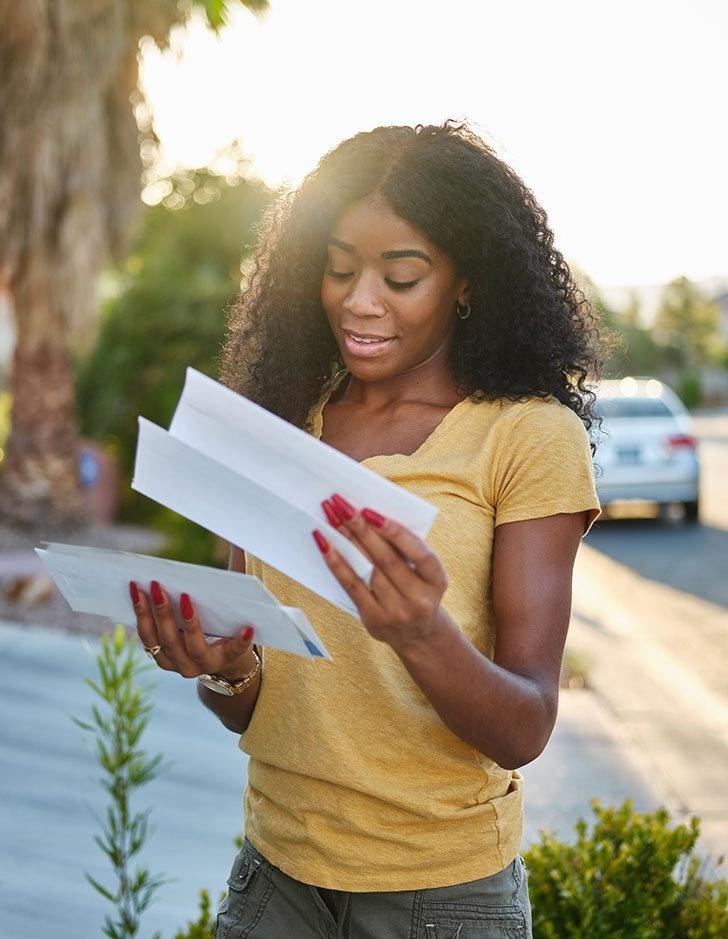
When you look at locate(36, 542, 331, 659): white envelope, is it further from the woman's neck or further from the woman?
the woman's neck

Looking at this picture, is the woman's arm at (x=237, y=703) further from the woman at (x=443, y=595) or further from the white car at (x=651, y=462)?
the white car at (x=651, y=462)

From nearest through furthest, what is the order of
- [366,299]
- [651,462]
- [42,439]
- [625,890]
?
[366,299] < [625,890] < [42,439] < [651,462]

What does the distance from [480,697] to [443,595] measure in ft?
0.39

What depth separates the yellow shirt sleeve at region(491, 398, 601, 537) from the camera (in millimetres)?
1507

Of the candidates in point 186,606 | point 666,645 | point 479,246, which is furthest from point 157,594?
point 666,645

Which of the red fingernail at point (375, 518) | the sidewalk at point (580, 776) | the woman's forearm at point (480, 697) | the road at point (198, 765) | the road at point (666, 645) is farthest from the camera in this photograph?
the road at point (666, 645)

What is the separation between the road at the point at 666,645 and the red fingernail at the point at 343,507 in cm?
358

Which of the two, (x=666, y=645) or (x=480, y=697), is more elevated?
(x=666, y=645)

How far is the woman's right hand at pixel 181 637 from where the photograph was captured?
144 cm

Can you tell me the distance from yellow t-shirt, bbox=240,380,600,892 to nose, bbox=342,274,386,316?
0.58 ft

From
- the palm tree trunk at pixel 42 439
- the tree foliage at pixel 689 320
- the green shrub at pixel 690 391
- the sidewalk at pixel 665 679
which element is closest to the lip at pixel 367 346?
the sidewalk at pixel 665 679

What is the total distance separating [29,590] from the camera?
7.76 metres

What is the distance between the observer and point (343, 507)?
1.20m

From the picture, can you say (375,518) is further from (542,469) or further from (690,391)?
(690,391)
